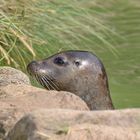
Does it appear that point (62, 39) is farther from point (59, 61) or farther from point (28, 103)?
point (28, 103)

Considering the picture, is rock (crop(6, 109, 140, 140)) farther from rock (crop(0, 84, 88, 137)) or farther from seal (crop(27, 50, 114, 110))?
seal (crop(27, 50, 114, 110))

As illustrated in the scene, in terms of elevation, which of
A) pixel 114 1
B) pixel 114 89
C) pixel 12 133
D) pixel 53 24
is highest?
pixel 12 133

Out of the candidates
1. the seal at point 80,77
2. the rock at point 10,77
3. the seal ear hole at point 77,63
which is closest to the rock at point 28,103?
the rock at point 10,77

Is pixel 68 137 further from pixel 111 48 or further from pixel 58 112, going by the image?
pixel 111 48

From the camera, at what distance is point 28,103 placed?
5.23 meters

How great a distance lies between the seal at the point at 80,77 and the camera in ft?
24.4

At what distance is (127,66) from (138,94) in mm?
1648

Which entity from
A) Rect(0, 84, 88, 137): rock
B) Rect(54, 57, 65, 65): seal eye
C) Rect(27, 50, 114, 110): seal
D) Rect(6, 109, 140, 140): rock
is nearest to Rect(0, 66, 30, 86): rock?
Rect(27, 50, 114, 110): seal

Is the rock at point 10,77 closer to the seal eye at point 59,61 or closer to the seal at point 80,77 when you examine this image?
the seal at point 80,77

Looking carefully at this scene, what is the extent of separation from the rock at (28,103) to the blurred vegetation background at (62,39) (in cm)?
292

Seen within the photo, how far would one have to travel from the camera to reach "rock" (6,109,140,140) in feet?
13.0

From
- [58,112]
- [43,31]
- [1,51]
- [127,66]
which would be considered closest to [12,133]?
[58,112]

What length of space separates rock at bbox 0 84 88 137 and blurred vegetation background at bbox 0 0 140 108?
292 cm

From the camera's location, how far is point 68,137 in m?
3.96
